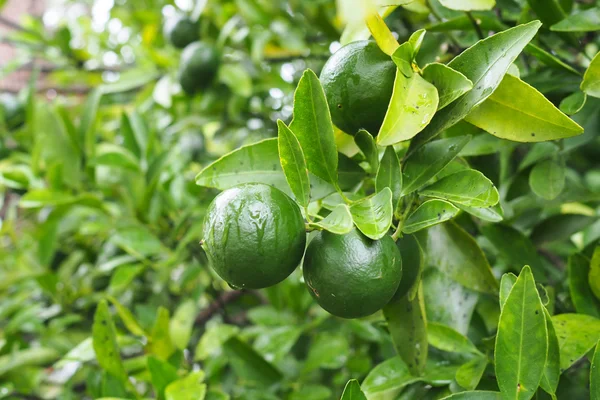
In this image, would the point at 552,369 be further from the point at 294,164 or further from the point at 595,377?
the point at 294,164

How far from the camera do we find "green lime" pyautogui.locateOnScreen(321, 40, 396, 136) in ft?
2.22

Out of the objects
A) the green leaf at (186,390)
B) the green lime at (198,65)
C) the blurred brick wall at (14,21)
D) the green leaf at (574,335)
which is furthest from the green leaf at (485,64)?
the blurred brick wall at (14,21)

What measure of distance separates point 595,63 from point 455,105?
0.21m

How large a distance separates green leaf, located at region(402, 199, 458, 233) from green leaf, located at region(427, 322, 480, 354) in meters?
0.21

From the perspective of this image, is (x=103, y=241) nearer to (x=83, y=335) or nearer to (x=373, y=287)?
(x=83, y=335)

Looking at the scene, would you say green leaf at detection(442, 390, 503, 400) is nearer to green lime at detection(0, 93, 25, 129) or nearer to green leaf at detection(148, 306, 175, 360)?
green leaf at detection(148, 306, 175, 360)

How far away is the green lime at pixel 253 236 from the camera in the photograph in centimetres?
61

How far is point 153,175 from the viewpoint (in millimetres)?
1392

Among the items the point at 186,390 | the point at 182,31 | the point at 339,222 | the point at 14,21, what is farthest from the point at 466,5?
the point at 14,21

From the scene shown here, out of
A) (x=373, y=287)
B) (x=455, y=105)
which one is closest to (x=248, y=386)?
(x=373, y=287)

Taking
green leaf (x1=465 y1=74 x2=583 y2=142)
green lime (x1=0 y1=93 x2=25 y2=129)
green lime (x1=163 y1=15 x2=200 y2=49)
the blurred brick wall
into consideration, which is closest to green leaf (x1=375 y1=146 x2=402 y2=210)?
green leaf (x1=465 y1=74 x2=583 y2=142)

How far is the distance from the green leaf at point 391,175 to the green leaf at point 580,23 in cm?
36

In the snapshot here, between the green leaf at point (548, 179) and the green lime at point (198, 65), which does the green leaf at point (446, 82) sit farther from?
the green lime at point (198, 65)

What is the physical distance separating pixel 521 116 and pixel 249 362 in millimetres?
834
